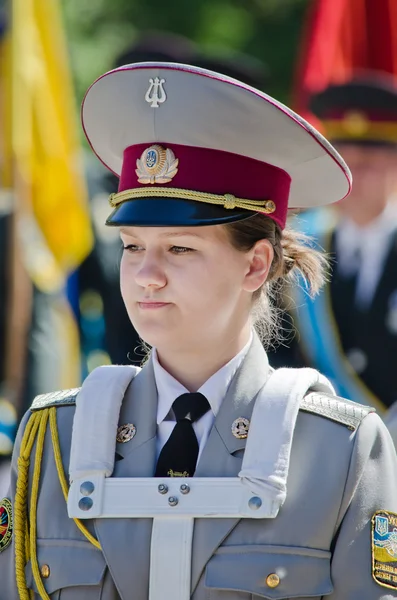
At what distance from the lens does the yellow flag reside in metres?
7.64

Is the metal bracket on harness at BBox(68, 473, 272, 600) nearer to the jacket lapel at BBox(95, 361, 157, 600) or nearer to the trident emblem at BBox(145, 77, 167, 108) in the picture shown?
the jacket lapel at BBox(95, 361, 157, 600)

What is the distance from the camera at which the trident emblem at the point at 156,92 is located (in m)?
3.02

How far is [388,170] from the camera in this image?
7242 millimetres

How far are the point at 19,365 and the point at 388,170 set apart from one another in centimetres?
232

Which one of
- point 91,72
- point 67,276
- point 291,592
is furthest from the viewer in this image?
point 91,72

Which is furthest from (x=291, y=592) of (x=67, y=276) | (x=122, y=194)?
(x=67, y=276)

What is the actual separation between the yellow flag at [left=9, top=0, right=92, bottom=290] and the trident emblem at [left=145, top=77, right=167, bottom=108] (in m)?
4.43

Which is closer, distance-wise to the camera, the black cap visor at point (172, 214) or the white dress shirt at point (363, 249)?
the black cap visor at point (172, 214)

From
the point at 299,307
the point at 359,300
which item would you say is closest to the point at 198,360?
the point at 299,307

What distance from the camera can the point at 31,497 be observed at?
312 cm

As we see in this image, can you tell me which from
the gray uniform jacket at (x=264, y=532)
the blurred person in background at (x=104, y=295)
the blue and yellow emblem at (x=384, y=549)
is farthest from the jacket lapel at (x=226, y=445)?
the blurred person in background at (x=104, y=295)

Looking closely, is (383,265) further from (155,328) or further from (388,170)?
(155,328)

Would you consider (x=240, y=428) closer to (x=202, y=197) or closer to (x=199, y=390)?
(x=199, y=390)

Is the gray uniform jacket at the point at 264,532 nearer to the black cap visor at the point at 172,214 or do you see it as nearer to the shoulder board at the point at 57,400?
the shoulder board at the point at 57,400
